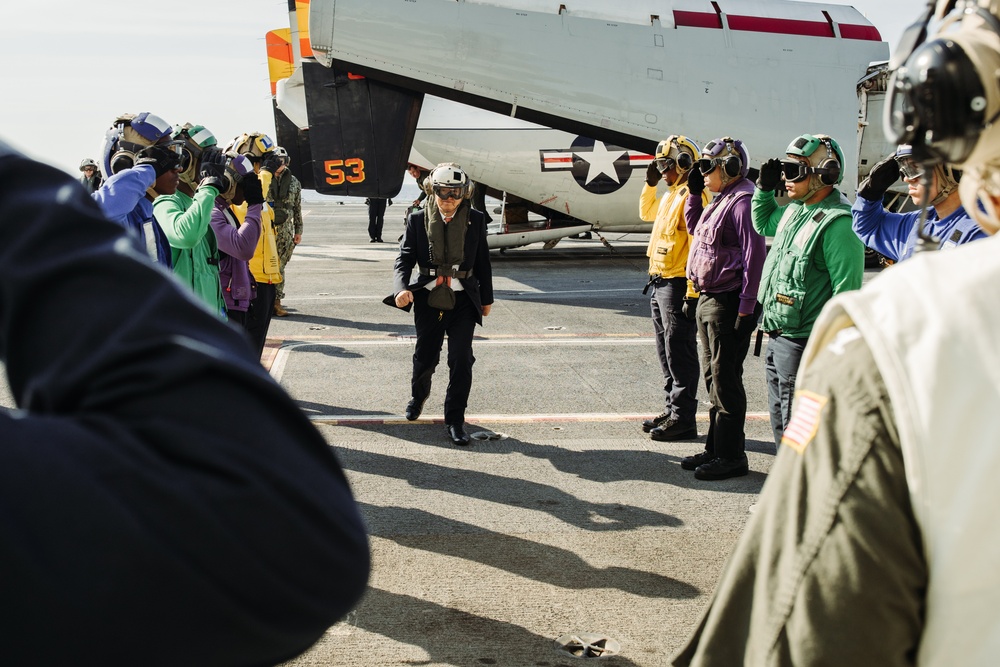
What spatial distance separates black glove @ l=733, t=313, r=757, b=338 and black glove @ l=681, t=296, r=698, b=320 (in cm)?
63

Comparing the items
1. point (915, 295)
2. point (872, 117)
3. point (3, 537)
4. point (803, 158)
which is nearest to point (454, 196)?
point (803, 158)

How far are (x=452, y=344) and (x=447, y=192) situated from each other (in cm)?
111

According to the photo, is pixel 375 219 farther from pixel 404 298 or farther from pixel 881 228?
pixel 881 228

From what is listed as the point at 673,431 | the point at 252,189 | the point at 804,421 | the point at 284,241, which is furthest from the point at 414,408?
the point at 804,421

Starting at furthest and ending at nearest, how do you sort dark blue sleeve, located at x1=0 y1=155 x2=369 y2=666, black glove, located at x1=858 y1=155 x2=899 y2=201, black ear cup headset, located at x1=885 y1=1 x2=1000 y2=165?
black glove, located at x1=858 y1=155 x2=899 y2=201
black ear cup headset, located at x1=885 y1=1 x2=1000 y2=165
dark blue sleeve, located at x1=0 y1=155 x2=369 y2=666

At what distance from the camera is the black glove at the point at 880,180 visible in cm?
461

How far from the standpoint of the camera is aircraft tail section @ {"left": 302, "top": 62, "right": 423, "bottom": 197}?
1298 centimetres

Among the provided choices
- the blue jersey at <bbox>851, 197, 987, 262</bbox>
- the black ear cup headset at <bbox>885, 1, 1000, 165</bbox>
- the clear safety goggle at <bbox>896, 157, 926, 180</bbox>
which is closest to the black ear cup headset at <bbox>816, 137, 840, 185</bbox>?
the blue jersey at <bbox>851, 197, 987, 262</bbox>

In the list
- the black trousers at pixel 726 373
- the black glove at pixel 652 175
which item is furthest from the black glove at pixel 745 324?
the black glove at pixel 652 175

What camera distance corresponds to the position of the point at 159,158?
4.48m

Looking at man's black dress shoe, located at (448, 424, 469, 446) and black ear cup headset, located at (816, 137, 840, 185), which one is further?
man's black dress shoe, located at (448, 424, 469, 446)

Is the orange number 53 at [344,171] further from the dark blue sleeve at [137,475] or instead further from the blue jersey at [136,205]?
the dark blue sleeve at [137,475]

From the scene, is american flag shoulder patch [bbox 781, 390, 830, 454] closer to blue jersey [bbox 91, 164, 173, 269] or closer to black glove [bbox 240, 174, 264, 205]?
blue jersey [bbox 91, 164, 173, 269]

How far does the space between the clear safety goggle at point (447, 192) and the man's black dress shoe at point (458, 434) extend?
1661mm
